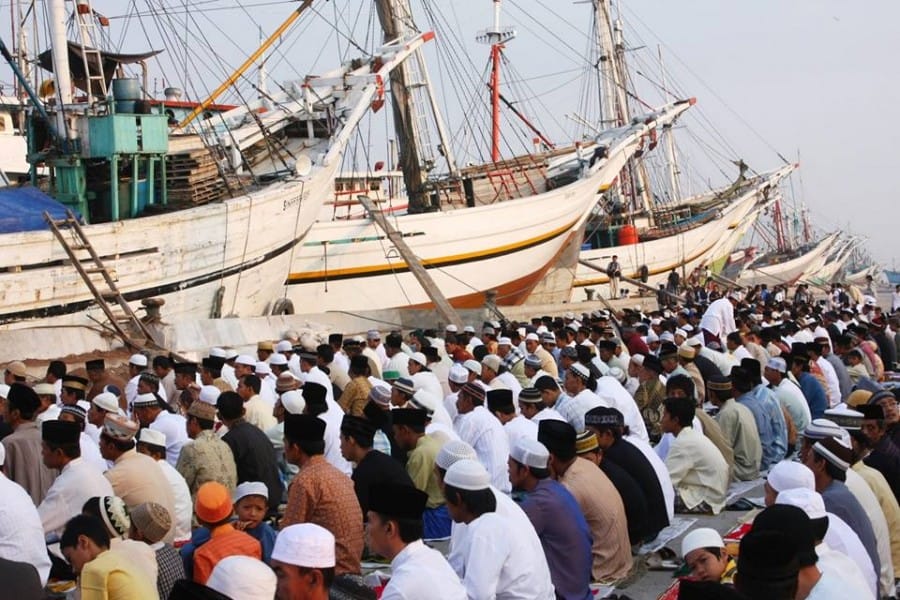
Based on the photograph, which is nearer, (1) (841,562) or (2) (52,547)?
(1) (841,562)

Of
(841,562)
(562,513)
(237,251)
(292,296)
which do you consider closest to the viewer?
(841,562)

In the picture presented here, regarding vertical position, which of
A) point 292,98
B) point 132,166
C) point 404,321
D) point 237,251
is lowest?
point 404,321

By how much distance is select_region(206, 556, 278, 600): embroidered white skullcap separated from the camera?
4680mm

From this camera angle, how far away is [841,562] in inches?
215

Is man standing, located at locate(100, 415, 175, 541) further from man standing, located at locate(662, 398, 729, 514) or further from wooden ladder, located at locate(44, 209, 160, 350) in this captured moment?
wooden ladder, located at locate(44, 209, 160, 350)

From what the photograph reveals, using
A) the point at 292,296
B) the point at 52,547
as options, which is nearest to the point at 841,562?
the point at 52,547

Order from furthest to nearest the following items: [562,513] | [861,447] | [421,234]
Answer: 1. [421,234]
2. [861,447]
3. [562,513]

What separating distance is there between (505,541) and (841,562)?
5.01 ft

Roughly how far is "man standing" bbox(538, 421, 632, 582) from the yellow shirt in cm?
300

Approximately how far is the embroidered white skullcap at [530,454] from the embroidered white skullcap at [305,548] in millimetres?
2365

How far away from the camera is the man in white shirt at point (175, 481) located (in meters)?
7.41

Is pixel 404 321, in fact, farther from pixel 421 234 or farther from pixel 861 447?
pixel 861 447

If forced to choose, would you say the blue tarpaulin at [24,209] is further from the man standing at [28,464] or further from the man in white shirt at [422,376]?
the man standing at [28,464]

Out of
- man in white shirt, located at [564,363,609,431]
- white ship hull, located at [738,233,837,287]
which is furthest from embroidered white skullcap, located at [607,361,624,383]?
white ship hull, located at [738,233,837,287]
